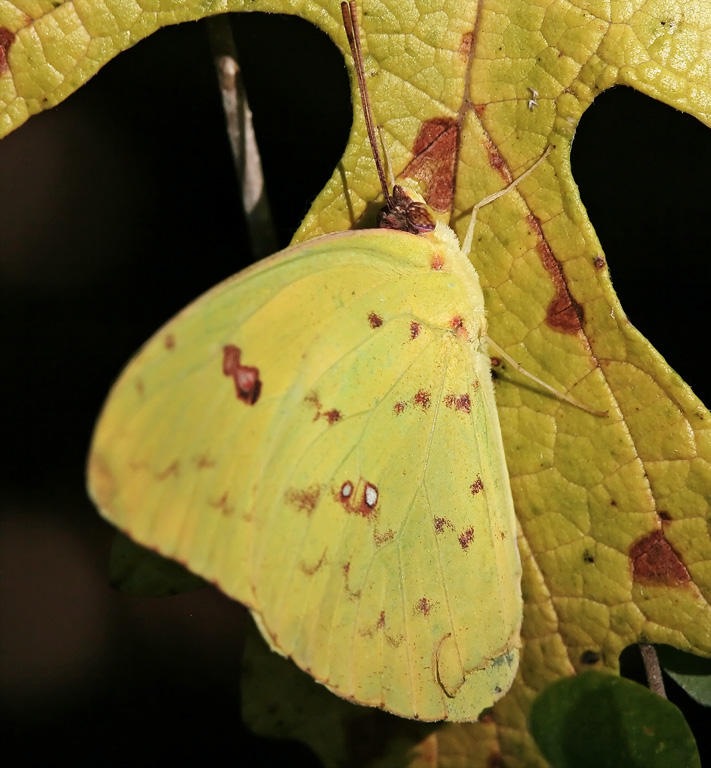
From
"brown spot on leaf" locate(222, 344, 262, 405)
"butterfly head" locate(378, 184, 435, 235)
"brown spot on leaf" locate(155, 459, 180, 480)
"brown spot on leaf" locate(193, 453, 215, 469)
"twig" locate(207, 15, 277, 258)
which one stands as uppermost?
"twig" locate(207, 15, 277, 258)

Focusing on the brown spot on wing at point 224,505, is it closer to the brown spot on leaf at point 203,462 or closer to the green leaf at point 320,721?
the brown spot on leaf at point 203,462

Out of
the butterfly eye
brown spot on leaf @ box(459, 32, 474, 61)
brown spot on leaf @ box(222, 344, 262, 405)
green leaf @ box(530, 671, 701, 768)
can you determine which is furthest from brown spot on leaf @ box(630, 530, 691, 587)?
brown spot on leaf @ box(459, 32, 474, 61)

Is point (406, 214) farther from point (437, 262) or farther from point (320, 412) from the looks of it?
point (320, 412)

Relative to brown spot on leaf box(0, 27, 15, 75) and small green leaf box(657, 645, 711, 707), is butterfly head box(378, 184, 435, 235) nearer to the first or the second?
brown spot on leaf box(0, 27, 15, 75)

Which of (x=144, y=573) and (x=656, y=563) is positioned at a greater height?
(x=144, y=573)

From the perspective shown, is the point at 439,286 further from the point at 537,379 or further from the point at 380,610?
the point at 380,610

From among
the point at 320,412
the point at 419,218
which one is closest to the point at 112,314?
the point at 320,412

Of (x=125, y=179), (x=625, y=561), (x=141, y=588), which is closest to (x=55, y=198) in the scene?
(x=125, y=179)
